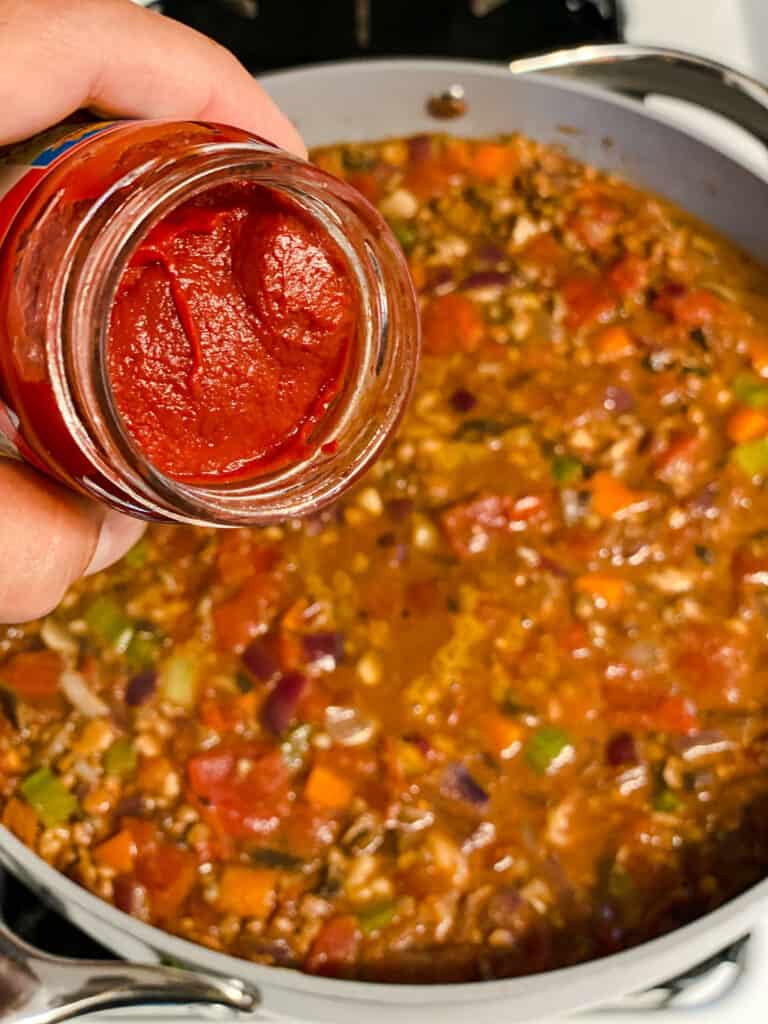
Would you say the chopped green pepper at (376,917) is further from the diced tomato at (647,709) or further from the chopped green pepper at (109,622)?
the chopped green pepper at (109,622)

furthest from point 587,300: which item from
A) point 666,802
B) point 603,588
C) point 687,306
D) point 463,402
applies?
point 666,802

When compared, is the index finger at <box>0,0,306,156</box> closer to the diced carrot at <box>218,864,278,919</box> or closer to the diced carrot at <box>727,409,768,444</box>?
the diced carrot at <box>727,409,768,444</box>

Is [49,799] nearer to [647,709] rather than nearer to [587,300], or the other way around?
[647,709]

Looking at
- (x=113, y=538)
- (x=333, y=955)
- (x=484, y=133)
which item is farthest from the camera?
(x=484, y=133)

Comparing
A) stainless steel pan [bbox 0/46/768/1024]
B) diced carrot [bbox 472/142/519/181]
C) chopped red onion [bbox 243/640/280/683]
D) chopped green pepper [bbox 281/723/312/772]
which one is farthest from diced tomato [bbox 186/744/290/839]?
diced carrot [bbox 472/142/519/181]

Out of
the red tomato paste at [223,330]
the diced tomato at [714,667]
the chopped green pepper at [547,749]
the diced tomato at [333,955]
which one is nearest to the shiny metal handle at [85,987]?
the diced tomato at [333,955]

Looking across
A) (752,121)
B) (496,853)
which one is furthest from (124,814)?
(752,121)

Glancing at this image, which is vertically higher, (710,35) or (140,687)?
(710,35)
